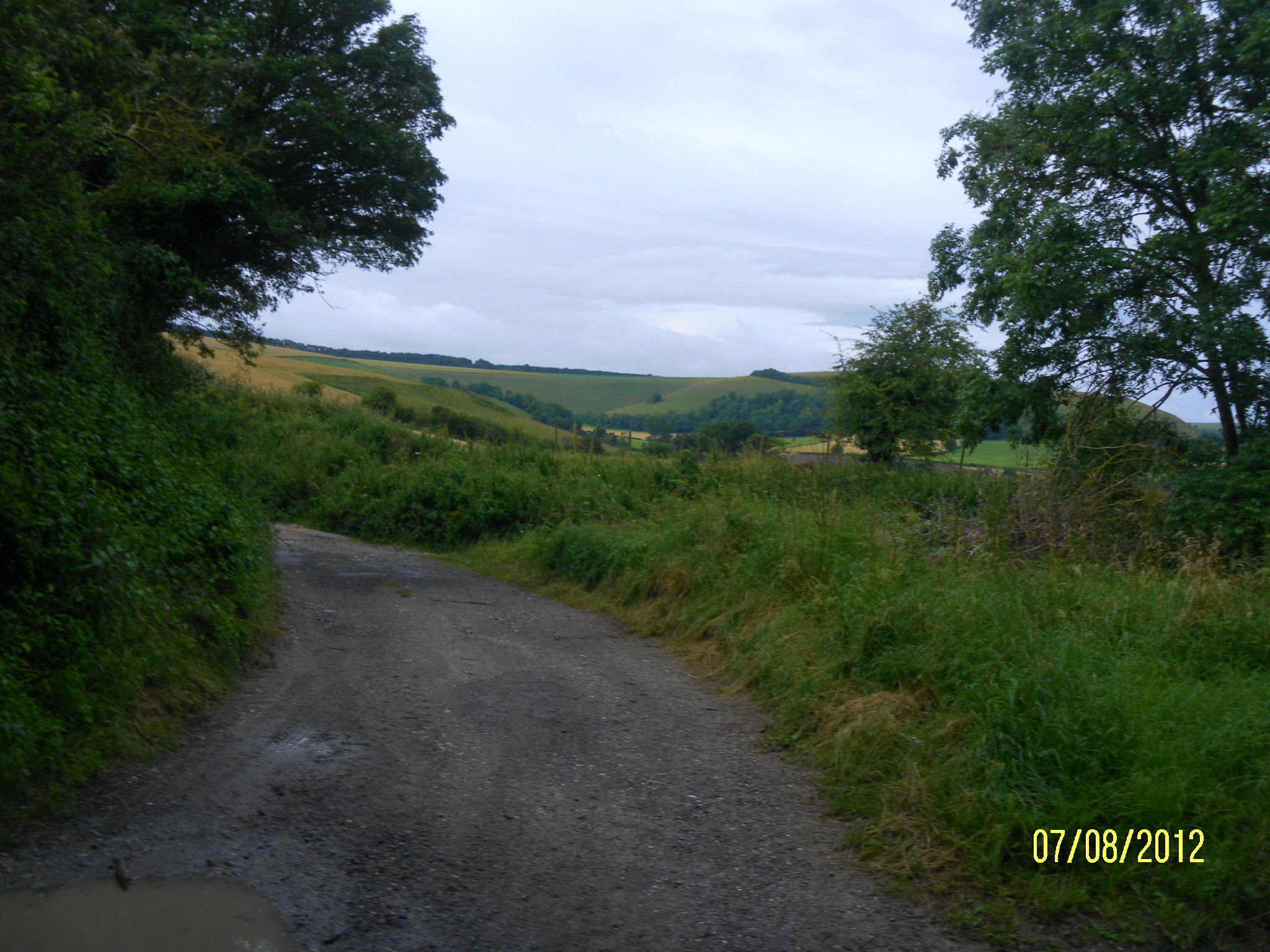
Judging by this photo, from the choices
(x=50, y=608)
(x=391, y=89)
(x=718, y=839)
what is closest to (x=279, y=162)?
(x=391, y=89)

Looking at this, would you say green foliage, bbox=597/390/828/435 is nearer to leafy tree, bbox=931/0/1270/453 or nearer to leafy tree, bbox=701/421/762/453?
leafy tree, bbox=701/421/762/453

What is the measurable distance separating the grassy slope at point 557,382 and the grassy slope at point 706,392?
3.48 metres

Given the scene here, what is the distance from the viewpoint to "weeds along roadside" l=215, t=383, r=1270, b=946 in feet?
13.4

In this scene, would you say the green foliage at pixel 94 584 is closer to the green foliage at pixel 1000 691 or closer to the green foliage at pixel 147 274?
the green foliage at pixel 147 274

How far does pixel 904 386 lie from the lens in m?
23.6

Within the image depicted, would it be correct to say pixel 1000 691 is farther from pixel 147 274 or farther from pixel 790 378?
pixel 790 378

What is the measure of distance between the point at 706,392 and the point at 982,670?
50.6 metres

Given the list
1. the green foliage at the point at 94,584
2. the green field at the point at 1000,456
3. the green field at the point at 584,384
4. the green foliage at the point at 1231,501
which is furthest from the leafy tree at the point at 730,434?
the green field at the point at 584,384

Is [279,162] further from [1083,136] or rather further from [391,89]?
[1083,136]

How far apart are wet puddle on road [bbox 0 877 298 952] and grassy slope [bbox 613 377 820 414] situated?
30868mm

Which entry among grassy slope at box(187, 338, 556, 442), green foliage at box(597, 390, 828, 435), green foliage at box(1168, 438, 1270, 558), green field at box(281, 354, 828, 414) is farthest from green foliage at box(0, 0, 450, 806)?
green field at box(281, 354, 828, 414)

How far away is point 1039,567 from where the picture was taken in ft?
25.4

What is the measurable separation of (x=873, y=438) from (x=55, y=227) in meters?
20.1

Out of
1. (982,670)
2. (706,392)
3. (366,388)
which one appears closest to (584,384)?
(706,392)
